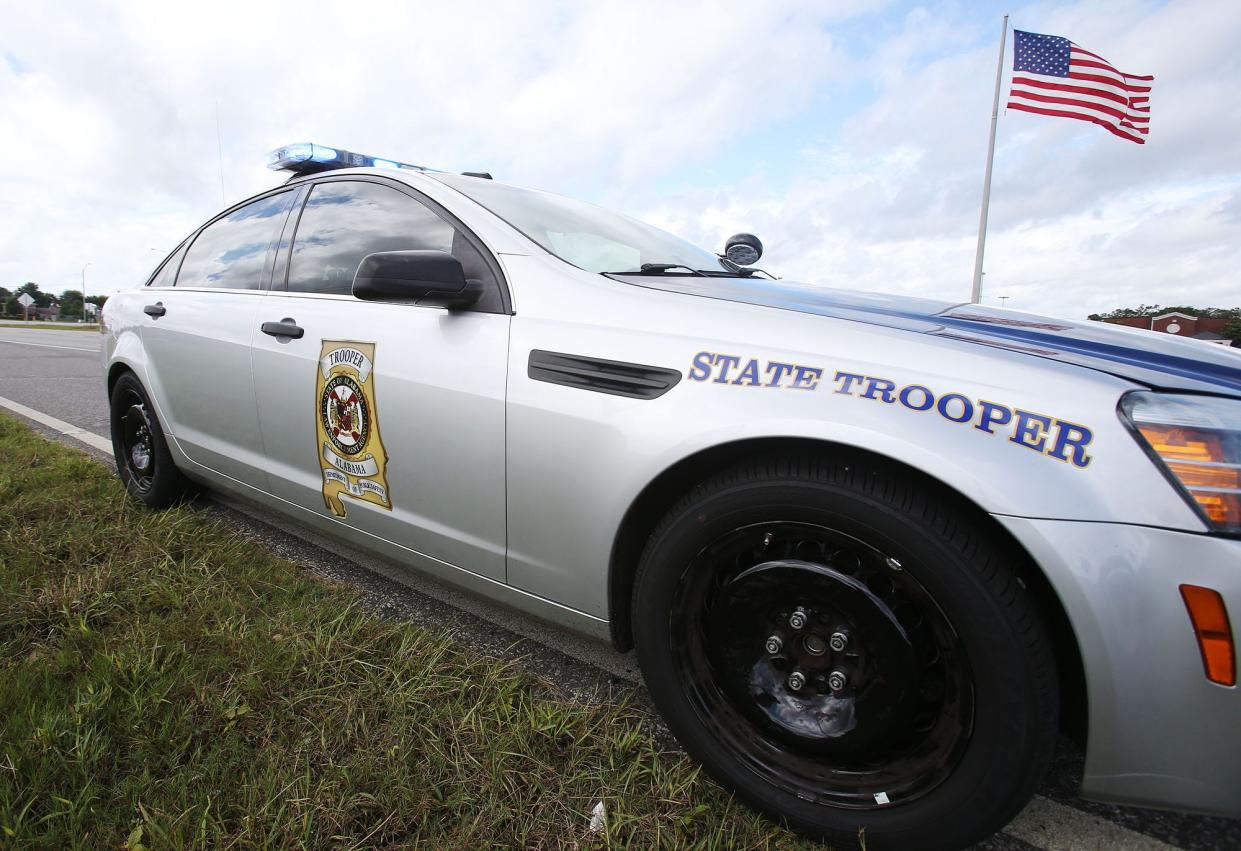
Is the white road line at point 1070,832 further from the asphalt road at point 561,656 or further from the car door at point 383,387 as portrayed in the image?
the car door at point 383,387

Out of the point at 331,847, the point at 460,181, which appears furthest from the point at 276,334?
the point at 331,847

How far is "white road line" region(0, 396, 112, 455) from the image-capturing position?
4.27m

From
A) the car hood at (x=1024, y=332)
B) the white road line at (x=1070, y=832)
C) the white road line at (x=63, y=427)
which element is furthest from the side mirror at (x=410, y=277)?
the white road line at (x=63, y=427)

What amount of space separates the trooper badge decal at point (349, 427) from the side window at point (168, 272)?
167 cm

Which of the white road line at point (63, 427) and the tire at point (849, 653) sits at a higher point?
the tire at point (849, 653)

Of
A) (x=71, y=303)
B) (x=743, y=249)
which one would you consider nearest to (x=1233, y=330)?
(x=743, y=249)

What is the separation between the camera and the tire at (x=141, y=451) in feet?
9.59

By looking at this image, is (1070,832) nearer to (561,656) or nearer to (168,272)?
(561,656)

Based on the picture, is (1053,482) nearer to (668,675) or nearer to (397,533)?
(668,675)

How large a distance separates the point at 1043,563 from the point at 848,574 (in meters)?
0.32

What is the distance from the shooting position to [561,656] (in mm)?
1934

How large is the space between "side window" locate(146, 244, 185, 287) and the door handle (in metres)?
1.27

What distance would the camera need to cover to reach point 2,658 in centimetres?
177

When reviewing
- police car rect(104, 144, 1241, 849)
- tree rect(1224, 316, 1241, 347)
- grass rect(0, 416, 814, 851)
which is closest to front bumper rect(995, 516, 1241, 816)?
police car rect(104, 144, 1241, 849)
